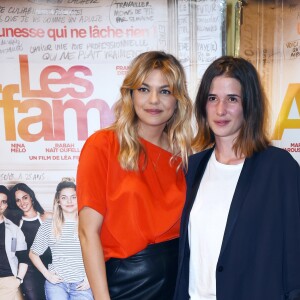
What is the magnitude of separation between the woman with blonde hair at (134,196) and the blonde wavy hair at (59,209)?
0.69 metres

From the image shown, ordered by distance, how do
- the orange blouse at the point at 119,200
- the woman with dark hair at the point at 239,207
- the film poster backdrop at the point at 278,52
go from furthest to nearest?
1. the film poster backdrop at the point at 278,52
2. the orange blouse at the point at 119,200
3. the woman with dark hair at the point at 239,207

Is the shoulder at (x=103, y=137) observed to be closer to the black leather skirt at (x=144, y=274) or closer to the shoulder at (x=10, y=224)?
the black leather skirt at (x=144, y=274)

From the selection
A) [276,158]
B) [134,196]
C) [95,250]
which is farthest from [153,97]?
[95,250]

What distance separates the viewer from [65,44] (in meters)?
2.01

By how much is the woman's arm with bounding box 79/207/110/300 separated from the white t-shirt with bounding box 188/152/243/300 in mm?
323

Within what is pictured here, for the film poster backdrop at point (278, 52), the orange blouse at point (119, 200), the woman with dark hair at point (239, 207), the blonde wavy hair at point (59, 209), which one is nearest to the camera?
the woman with dark hair at point (239, 207)

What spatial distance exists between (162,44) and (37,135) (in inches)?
32.7

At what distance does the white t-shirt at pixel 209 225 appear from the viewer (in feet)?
4.17

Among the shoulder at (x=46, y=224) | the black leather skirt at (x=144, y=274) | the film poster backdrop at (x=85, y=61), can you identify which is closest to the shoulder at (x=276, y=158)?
the black leather skirt at (x=144, y=274)

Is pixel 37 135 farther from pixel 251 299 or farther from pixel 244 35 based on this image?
pixel 251 299

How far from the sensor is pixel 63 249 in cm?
211

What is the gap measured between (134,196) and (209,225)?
0.29 meters

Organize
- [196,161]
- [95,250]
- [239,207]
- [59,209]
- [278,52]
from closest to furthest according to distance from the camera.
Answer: [239,207] → [95,250] → [196,161] → [278,52] → [59,209]

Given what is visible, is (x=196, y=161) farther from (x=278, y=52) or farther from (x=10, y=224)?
(x=10, y=224)
